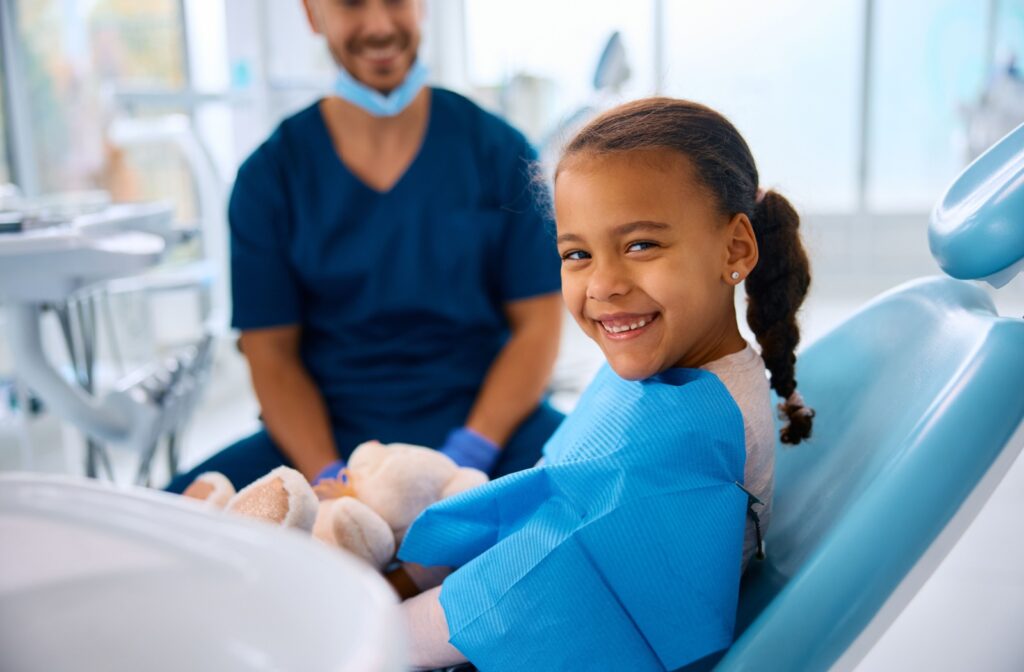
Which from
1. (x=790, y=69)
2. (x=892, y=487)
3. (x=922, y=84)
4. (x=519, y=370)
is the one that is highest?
(x=790, y=69)

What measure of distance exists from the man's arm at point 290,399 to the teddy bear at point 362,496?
0.23 metres

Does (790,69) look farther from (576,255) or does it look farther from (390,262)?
(576,255)

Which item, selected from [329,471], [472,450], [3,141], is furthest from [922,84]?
[329,471]

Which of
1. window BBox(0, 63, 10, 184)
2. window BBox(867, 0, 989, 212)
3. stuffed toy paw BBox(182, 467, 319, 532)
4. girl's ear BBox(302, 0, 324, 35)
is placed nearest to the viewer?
stuffed toy paw BBox(182, 467, 319, 532)

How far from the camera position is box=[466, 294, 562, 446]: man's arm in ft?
4.38

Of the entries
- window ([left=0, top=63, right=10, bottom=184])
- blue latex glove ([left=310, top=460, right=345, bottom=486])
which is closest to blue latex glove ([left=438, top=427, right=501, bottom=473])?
blue latex glove ([left=310, top=460, right=345, bottom=486])

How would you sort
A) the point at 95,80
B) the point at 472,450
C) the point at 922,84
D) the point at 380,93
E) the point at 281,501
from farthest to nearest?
1. the point at 922,84
2. the point at 95,80
3. the point at 380,93
4. the point at 472,450
5. the point at 281,501

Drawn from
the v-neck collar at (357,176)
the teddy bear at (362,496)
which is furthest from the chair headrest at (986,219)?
the v-neck collar at (357,176)

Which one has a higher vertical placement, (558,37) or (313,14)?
(558,37)

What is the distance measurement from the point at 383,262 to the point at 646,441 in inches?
29.4

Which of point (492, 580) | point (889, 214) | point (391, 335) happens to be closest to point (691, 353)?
point (492, 580)

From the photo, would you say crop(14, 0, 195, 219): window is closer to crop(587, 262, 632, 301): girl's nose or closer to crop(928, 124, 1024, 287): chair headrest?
crop(587, 262, 632, 301): girl's nose

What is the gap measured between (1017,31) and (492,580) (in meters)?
5.62

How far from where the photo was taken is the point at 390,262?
54.4 inches
